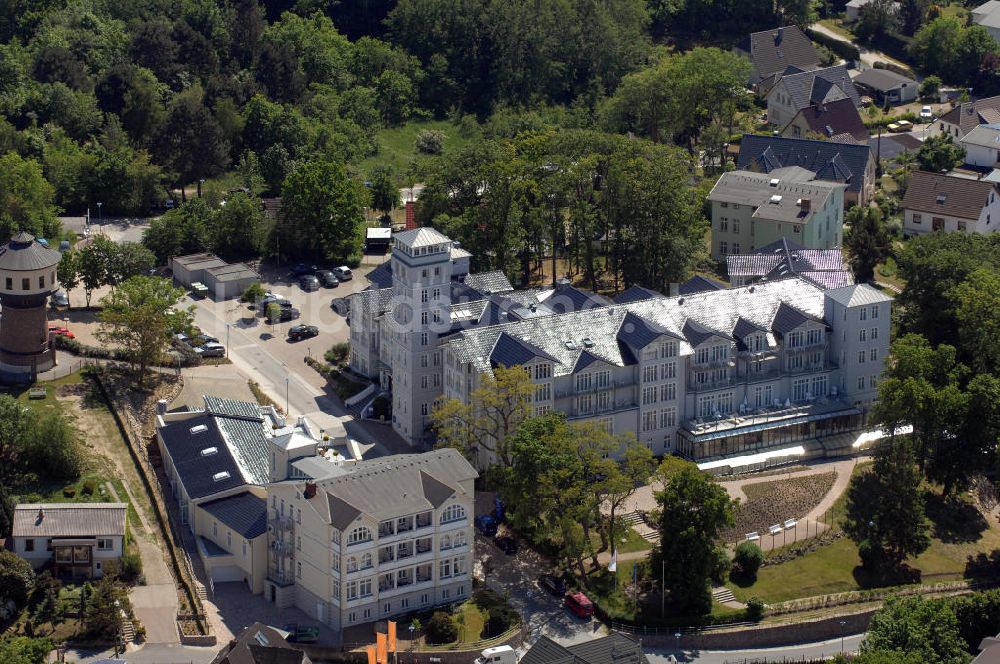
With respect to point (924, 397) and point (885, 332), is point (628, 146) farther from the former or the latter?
point (924, 397)

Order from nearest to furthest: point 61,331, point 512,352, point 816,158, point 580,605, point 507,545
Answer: point 580,605
point 507,545
point 512,352
point 61,331
point 816,158

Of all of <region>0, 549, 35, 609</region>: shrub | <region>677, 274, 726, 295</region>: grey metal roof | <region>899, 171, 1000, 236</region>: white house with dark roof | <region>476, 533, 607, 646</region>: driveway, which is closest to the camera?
<region>0, 549, 35, 609</region>: shrub

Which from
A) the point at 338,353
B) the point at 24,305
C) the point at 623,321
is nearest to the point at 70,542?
the point at 24,305

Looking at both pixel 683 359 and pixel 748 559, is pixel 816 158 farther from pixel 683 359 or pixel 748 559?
pixel 748 559

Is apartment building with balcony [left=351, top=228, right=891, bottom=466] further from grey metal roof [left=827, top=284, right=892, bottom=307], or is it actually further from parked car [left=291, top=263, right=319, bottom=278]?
parked car [left=291, top=263, right=319, bottom=278]

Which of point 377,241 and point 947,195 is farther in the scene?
point 947,195

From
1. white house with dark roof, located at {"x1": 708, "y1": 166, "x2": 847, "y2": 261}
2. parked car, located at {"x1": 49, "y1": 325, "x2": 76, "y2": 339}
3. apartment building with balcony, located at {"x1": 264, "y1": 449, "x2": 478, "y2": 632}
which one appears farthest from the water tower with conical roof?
white house with dark roof, located at {"x1": 708, "y1": 166, "x2": 847, "y2": 261}
